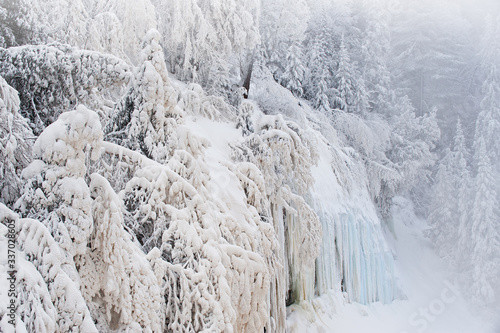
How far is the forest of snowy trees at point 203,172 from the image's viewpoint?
6.44 feet

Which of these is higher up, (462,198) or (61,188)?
(61,188)

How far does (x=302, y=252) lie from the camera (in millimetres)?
6043

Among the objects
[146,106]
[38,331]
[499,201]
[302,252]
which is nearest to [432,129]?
[499,201]

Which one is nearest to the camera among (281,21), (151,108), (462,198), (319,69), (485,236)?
(151,108)

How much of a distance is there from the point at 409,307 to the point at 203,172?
9227mm

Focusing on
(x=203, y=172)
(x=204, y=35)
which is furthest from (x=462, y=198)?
(x=203, y=172)

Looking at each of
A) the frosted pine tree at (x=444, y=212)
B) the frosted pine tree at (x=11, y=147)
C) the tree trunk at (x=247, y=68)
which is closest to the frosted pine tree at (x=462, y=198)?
the frosted pine tree at (x=444, y=212)

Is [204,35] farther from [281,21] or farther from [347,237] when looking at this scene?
[347,237]

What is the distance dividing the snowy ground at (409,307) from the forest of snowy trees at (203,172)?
0.34 m

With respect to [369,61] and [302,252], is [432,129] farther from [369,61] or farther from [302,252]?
[302,252]

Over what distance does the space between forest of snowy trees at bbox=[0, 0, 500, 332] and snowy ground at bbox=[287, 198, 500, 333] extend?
0.34 meters

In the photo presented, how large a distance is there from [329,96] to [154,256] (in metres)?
12.4

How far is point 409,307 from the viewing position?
10.5 meters

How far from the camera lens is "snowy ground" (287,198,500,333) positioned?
7402 millimetres
